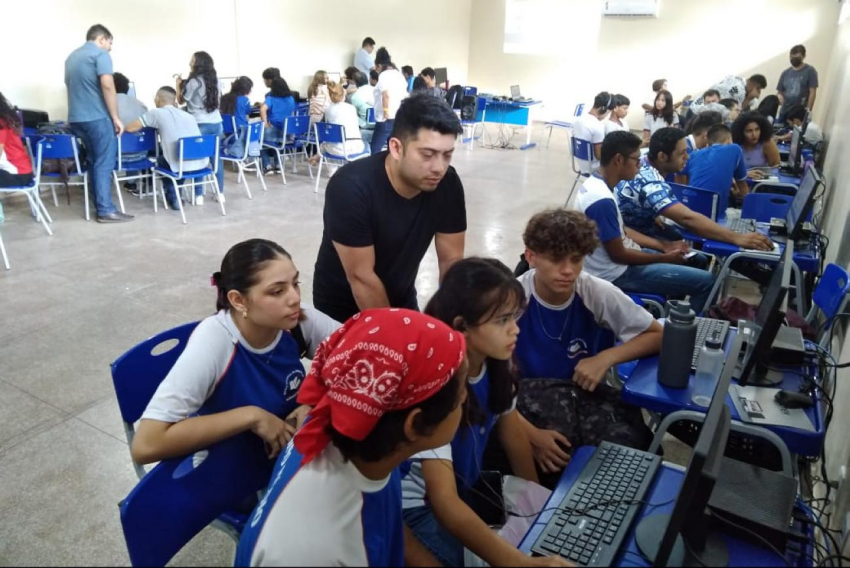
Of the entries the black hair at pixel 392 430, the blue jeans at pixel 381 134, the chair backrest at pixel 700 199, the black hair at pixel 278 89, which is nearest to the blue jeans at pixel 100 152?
the black hair at pixel 278 89

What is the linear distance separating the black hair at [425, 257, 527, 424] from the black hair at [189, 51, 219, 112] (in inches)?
205

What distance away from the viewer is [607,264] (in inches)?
114

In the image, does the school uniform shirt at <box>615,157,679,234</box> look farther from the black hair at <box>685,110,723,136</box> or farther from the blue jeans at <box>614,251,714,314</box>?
the black hair at <box>685,110,723,136</box>

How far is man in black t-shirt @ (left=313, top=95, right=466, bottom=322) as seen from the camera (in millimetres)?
1733

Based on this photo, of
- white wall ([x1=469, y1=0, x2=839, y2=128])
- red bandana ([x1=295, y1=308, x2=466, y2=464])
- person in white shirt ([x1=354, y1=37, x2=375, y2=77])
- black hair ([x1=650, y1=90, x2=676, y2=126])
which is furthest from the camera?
white wall ([x1=469, y1=0, x2=839, y2=128])

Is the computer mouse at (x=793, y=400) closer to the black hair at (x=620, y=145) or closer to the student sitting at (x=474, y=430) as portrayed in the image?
the student sitting at (x=474, y=430)

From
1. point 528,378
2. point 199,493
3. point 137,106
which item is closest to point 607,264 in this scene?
point 528,378

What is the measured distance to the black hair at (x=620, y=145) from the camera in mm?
2855

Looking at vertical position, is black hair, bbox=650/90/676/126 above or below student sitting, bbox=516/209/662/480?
above

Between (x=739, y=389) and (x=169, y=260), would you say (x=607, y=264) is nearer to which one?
(x=739, y=389)

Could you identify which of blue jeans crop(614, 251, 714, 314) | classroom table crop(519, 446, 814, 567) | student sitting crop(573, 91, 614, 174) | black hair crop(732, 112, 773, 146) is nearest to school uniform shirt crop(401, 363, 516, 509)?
classroom table crop(519, 446, 814, 567)

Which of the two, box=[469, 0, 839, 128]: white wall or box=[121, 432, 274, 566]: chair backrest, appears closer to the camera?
box=[121, 432, 274, 566]: chair backrest

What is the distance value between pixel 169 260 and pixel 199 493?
3.50m

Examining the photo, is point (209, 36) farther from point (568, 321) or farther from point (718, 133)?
point (568, 321)
